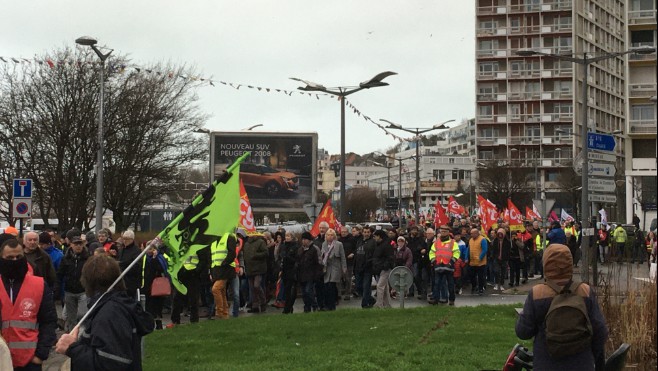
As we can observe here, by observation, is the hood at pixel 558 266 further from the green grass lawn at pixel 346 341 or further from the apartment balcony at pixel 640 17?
the apartment balcony at pixel 640 17

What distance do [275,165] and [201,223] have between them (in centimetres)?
3492

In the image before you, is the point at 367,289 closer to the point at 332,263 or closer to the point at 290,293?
the point at 332,263

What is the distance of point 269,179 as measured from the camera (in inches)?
1674

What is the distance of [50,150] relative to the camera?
1556 inches

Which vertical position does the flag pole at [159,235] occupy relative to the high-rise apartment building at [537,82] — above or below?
below

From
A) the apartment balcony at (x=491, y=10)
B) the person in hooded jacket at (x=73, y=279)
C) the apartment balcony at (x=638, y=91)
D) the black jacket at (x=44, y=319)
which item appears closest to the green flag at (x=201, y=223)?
the black jacket at (x=44, y=319)

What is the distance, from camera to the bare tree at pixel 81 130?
3878 cm

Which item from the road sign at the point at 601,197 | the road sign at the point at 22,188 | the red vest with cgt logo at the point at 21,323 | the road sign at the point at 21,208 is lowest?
the red vest with cgt logo at the point at 21,323

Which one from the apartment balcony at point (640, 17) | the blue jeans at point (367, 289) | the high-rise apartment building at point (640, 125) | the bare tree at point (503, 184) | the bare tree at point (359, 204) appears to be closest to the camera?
the blue jeans at point (367, 289)

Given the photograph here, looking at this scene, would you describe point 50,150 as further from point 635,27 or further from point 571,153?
point 571,153

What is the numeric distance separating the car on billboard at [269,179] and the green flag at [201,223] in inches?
1354

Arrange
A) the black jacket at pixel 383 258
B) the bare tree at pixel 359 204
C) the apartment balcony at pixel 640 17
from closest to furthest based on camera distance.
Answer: the black jacket at pixel 383 258 → the apartment balcony at pixel 640 17 → the bare tree at pixel 359 204

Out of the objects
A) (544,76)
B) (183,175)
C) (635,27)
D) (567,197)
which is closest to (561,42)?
(544,76)

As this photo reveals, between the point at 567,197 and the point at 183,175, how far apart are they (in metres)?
48.8
